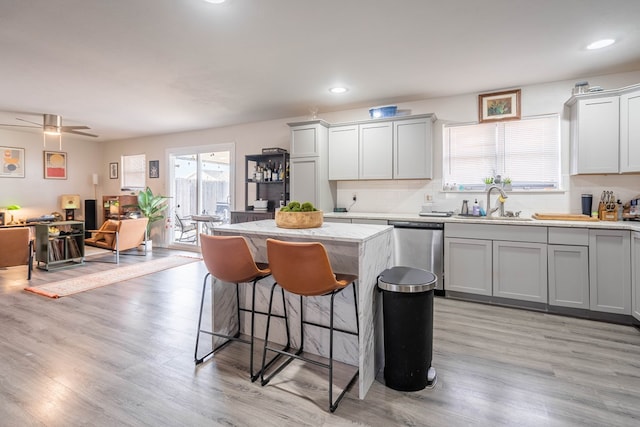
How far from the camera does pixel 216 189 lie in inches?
267

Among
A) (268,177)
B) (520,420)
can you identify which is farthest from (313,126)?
(520,420)

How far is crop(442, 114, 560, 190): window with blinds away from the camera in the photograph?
3934mm

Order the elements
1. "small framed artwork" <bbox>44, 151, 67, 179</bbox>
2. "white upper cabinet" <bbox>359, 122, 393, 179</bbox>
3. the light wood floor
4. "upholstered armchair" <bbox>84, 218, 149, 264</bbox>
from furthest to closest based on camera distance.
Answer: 1. "small framed artwork" <bbox>44, 151, 67, 179</bbox>
2. "upholstered armchair" <bbox>84, 218, 149, 264</bbox>
3. "white upper cabinet" <bbox>359, 122, 393, 179</bbox>
4. the light wood floor

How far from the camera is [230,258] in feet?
7.04

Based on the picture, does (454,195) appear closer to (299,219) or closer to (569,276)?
(569,276)

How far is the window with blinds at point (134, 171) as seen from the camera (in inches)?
305

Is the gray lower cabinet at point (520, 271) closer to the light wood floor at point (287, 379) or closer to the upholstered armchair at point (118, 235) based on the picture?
the light wood floor at point (287, 379)

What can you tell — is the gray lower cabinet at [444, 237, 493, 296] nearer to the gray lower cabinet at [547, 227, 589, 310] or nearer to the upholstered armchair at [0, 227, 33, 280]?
the gray lower cabinet at [547, 227, 589, 310]

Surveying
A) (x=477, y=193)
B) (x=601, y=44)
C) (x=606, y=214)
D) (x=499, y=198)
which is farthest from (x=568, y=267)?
(x=601, y=44)

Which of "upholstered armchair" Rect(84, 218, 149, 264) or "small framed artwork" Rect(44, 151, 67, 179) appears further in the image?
"small framed artwork" Rect(44, 151, 67, 179)

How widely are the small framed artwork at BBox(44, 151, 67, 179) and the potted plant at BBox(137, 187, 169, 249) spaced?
233 centimetres

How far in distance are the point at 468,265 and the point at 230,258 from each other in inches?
109

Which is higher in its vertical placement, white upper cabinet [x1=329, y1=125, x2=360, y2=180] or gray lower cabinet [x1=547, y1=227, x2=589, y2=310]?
white upper cabinet [x1=329, y1=125, x2=360, y2=180]

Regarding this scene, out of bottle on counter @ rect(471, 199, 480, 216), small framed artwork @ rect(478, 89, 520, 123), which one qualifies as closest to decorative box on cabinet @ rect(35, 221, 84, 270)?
bottle on counter @ rect(471, 199, 480, 216)
